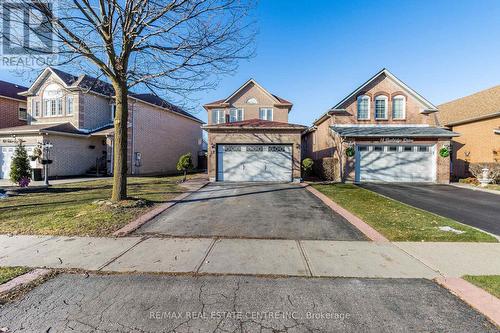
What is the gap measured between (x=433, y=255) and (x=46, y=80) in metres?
28.3

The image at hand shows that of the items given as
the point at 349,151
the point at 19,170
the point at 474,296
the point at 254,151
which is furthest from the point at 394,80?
the point at 19,170

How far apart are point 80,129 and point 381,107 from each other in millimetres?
24641

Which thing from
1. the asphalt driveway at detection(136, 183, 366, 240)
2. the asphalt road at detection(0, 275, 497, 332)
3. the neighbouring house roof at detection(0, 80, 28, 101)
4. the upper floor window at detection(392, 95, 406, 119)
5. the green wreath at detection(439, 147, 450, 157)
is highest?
the neighbouring house roof at detection(0, 80, 28, 101)

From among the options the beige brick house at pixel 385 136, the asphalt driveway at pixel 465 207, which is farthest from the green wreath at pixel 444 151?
the asphalt driveway at pixel 465 207

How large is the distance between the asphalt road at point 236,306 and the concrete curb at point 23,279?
31 cm

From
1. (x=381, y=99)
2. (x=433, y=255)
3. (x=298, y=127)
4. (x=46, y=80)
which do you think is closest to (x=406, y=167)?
(x=381, y=99)

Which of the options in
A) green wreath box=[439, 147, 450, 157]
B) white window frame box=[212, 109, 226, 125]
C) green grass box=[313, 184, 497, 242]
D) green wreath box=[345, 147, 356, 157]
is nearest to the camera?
green grass box=[313, 184, 497, 242]

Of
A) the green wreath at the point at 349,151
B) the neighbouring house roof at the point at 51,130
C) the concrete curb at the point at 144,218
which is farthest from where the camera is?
the neighbouring house roof at the point at 51,130

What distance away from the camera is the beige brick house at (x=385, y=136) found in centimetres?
1614

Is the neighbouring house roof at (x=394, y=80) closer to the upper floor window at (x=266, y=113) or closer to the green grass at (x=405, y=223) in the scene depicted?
the upper floor window at (x=266, y=113)

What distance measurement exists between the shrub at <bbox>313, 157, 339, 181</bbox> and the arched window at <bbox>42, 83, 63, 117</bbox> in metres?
22.7

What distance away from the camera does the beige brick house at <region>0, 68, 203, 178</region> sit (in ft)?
59.0

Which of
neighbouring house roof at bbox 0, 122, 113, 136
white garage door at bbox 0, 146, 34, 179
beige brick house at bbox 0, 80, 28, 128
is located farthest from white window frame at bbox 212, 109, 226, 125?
beige brick house at bbox 0, 80, 28, 128

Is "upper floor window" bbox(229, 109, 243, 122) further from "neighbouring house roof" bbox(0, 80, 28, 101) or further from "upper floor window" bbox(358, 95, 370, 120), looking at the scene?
"neighbouring house roof" bbox(0, 80, 28, 101)
